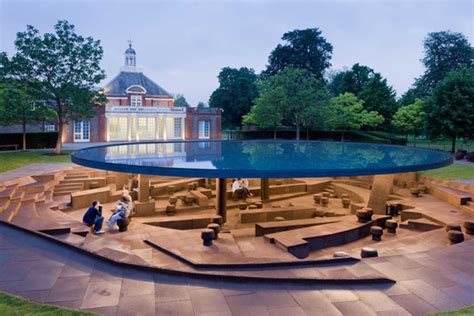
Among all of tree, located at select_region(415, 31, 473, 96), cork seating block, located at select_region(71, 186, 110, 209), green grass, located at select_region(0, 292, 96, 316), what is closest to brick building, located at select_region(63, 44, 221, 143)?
cork seating block, located at select_region(71, 186, 110, 209)

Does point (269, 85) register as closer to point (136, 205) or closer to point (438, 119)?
point (438, 119)

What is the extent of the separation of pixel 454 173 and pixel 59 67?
1339 inches

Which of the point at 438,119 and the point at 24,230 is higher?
the point at 438,119

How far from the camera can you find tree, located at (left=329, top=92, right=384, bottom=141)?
2016 inches

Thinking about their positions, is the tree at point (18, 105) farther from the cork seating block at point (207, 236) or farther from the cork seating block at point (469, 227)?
the cork seating block at point (469, 227)

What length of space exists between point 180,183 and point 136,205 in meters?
5.31

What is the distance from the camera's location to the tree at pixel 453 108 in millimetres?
38719

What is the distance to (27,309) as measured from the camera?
6.83m

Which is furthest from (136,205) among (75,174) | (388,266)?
(388,266)

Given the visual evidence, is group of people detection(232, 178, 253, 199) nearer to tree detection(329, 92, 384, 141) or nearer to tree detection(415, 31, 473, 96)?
tree detection(329, 92, 384, 141)

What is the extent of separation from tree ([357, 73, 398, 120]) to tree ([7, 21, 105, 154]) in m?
37.9

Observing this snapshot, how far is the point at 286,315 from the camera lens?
717 cm

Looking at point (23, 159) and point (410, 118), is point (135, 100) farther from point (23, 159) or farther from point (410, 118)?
point (410, 118)

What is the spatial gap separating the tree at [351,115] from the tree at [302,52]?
19.0 meters
